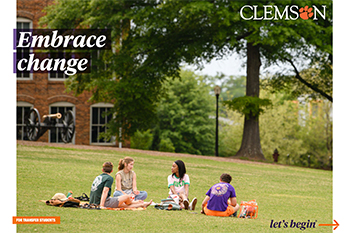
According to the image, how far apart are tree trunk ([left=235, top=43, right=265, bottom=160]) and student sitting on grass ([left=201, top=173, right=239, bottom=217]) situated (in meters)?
17.0

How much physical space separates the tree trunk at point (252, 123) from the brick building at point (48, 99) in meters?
10.2

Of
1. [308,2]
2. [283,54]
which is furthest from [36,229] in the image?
[283,54]

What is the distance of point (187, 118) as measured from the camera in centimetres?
4653

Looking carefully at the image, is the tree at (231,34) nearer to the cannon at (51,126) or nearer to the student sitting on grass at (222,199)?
the cannon at (51,126)

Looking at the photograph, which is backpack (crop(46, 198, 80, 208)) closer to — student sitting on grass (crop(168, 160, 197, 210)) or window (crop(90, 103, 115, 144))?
student sitting on grass (crop(168, 160, 197, 210))

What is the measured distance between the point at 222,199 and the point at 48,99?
24.7 meters

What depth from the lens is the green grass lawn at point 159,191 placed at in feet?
25.3

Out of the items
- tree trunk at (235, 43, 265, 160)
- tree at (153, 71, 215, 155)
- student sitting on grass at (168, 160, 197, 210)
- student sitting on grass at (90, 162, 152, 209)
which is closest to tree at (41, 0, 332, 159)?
tree trunk at (235, 43, 265, 160)

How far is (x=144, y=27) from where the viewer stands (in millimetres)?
26969

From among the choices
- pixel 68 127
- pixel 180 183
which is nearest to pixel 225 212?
pixel 180 183

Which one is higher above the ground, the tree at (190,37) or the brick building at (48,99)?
the tree at (190,37)

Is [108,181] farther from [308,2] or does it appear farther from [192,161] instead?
[308,2]

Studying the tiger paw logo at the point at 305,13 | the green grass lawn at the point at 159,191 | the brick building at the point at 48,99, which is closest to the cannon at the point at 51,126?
the green grass lawn at the point at 159,191

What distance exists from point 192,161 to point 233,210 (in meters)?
12.8
